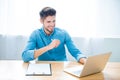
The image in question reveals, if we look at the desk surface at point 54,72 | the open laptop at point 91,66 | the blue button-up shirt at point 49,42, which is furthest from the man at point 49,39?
the open laptop at point 91,66

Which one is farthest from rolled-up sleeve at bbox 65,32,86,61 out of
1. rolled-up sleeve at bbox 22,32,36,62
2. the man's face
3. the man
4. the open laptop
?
the open laptop

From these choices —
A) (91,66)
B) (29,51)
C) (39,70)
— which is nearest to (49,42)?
(29,51)

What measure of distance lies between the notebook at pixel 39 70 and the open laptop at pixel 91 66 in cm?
15

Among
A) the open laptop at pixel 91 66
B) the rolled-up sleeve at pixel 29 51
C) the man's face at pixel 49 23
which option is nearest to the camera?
the open laptop at pixel 91 66

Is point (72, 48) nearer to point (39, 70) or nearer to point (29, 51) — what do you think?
point (29, 51)

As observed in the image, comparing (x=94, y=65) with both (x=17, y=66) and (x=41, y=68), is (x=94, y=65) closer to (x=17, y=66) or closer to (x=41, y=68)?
(x=41, y=68)

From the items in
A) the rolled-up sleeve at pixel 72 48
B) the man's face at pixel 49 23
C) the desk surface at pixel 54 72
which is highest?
the man's face at pixel 49 23

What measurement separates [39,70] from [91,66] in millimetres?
404

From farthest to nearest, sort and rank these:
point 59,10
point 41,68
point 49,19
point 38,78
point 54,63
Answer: point 59,10 < point 49,19 < point 54,63 < point 41,68 < point 38,78

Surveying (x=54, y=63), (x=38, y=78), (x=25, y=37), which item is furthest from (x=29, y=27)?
(x=38, y=78)

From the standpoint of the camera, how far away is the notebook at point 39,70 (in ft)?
5.17

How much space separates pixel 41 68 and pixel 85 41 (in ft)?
4.66

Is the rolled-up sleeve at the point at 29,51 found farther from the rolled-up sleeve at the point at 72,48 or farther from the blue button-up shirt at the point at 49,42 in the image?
the rolled-up sleeve at the point at 72,48

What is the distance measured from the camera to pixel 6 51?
10.1ft
